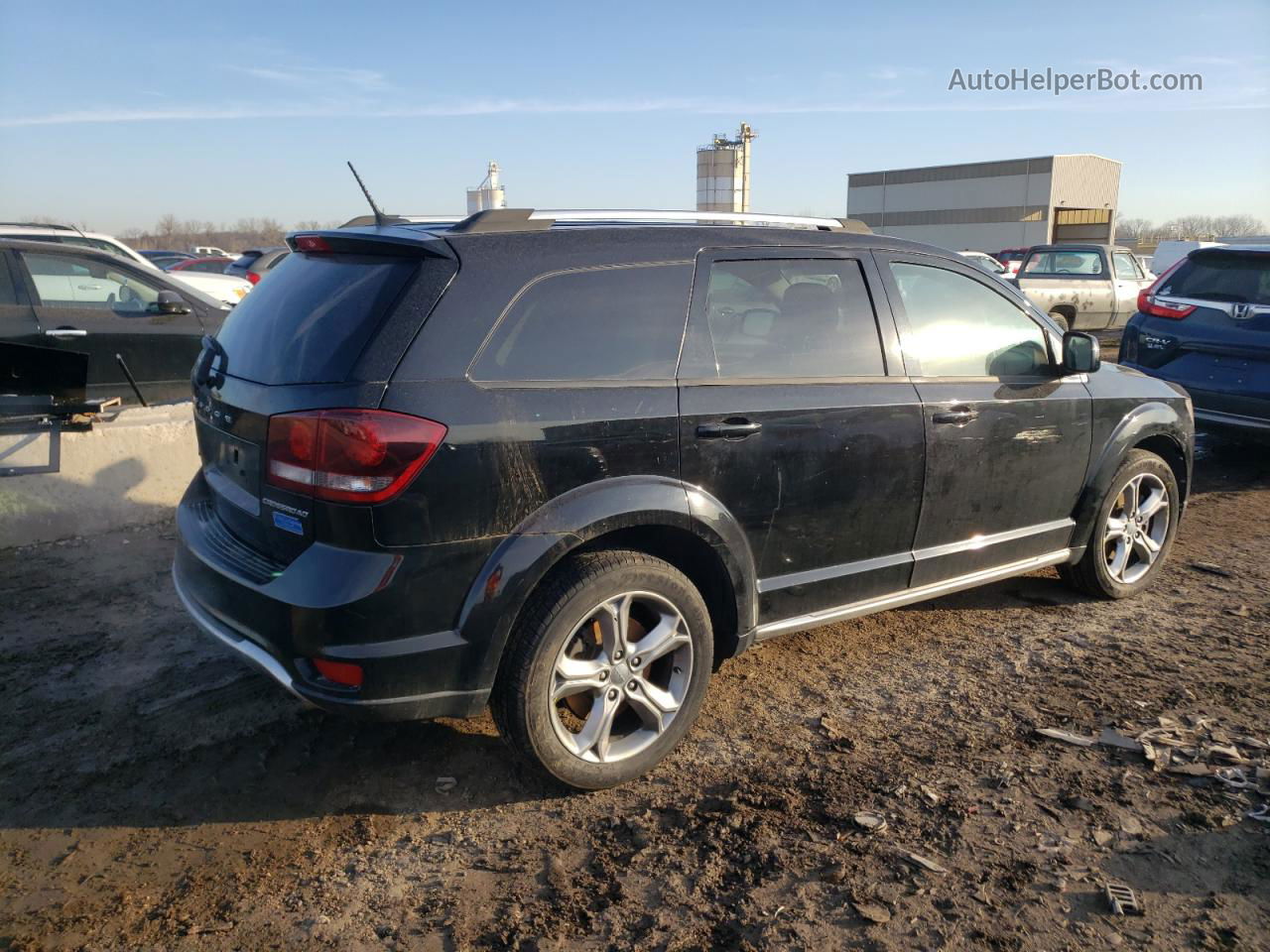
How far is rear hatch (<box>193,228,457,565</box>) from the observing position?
9.17 ft

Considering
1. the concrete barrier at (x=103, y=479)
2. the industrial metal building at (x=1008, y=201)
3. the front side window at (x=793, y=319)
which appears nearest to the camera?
the front side window at (x=793, y=319)

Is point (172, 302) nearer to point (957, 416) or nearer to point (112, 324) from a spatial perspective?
point (112, 324)

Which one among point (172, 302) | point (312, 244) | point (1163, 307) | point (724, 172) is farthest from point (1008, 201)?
point (312, 244)

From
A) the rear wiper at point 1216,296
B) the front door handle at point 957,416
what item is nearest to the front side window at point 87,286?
the front door handle at point 957,416

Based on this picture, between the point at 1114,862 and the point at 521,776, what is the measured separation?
190 centimetres

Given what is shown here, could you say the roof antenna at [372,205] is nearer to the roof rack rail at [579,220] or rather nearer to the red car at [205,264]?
the roof rack rail at [579,220]

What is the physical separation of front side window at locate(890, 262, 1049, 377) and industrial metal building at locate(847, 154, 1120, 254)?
56.7 m

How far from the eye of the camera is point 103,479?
226 inches

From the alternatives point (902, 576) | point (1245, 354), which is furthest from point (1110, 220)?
point (902, 576)

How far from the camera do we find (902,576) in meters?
3.99

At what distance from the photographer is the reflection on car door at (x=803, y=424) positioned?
11.1ft

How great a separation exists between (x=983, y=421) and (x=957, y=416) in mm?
180

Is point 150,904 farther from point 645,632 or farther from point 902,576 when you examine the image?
point 902,576

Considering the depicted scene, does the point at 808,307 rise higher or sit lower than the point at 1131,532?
higher
